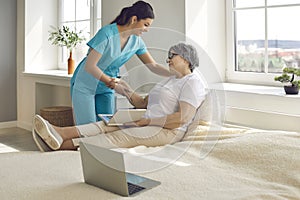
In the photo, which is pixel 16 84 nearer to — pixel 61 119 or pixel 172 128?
pixel 61 119

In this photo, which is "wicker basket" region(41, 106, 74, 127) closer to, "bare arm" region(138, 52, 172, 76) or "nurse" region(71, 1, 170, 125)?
"nurse" region(71, 1, 170, 125)

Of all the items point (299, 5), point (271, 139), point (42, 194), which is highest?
point (299, 5)

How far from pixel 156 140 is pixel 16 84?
12.1 feet

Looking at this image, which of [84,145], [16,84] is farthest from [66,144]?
[16,84]

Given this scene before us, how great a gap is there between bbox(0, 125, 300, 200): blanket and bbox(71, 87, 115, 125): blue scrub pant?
0.20m

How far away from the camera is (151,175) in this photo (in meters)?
1.39

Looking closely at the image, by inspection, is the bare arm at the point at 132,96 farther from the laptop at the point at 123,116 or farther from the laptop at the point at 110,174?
the laptop at the point at 110,174

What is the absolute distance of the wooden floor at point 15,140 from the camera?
12.1 ft

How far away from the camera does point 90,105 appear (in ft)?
5.91

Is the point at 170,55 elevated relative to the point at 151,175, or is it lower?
elevated

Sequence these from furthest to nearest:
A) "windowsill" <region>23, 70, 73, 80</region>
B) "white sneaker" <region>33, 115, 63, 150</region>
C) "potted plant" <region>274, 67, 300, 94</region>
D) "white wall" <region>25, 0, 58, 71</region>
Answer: "white wall" <region>25, 0, 58, 71</region>
"windowsill" <region>23, 70, 73, 80</region>
"potted plant" <region>274, 67, 300, 94</region>
"white sneaker" <region>33, 115, 63, 150</region>

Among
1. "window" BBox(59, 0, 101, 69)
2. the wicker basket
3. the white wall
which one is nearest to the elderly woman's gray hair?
the wicker basket

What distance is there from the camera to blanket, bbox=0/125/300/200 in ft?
4.08

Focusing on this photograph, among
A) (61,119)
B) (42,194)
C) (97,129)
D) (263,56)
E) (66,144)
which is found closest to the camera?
(42,194)
